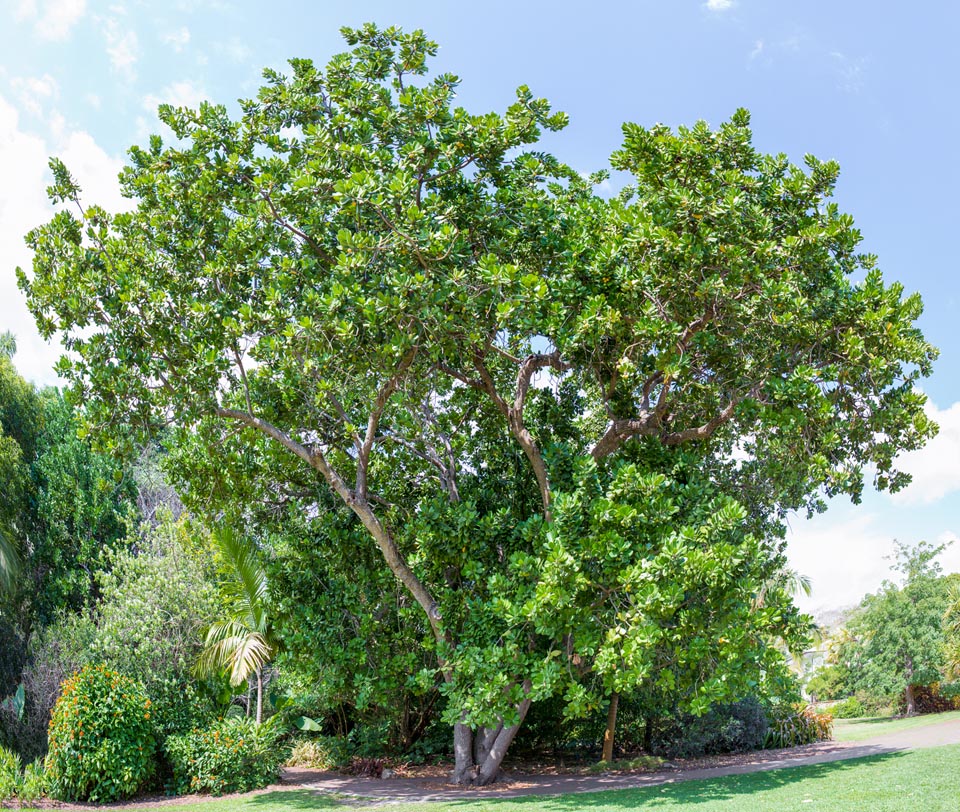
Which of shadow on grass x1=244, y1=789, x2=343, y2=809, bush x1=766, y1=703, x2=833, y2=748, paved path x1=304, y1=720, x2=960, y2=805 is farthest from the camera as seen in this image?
bush x1=766, y1=703, x2=833, y2=748

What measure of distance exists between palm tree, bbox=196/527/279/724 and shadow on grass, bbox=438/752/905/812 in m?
5.82

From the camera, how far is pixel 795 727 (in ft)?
63.0

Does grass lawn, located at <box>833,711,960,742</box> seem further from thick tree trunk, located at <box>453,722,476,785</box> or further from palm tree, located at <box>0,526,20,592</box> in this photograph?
palm tree, located at <box>0,526,20,592</box>

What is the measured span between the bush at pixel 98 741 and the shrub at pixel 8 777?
0.50 metres

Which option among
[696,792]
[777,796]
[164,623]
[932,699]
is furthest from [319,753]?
[932,699]

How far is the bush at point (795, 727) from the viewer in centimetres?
1877

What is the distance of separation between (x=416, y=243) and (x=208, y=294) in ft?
12.5

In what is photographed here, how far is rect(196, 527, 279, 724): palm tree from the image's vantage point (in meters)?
15.3

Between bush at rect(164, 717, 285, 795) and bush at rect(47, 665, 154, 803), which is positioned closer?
bush at rect(47, 665, 154, 803)

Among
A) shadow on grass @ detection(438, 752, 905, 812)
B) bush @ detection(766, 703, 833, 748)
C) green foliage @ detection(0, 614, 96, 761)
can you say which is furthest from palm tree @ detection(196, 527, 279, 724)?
bush @ detection(766, 703, 833, 748)

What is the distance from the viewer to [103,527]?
21.5 meters

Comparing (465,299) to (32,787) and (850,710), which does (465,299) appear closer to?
(32,787)

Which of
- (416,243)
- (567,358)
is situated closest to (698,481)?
(567,358)

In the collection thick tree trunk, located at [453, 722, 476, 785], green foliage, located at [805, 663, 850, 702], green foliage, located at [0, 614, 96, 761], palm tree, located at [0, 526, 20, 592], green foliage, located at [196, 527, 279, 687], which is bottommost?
green foliage, located at [805, 663, 850, 702]
